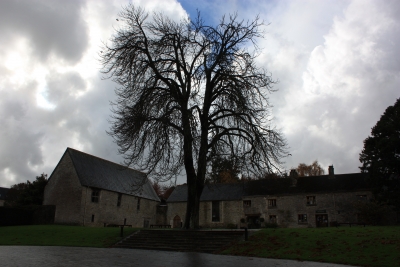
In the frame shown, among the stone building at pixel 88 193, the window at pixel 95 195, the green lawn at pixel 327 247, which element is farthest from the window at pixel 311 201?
the window at pixel 95 195

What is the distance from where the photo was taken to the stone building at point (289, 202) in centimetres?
3772

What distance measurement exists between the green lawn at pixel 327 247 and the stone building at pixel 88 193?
18448 mm

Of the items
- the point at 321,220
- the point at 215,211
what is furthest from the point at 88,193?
the point at 321,220

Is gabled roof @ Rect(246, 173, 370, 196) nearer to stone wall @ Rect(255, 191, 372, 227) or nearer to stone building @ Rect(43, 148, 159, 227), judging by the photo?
stone wall @ Rect(255, 191, 372, 227)

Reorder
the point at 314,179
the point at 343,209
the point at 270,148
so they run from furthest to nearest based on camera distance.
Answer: the point at 314,179, the point at 343,209, the point at 270,148

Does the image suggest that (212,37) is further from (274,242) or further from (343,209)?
(343,209)

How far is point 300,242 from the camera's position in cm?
1616

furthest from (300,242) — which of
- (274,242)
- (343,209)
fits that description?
(343,209)

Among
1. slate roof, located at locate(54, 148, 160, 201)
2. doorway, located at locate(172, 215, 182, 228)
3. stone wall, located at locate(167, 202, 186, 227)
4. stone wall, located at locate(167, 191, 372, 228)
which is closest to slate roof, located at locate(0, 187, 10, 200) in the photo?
slate roof, located at locate(54, 148, 160, 201)

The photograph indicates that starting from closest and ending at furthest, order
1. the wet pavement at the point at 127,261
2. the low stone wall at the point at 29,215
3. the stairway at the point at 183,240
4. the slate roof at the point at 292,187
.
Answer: the wet pavement at the point at 127,261
the stairway at the point at 183,240
the low stone wall at the point at 29,215
the slate roof at the point at 292,187

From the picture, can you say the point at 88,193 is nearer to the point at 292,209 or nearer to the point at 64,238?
the point at 64,238

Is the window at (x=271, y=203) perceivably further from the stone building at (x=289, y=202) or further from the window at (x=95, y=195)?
the window at (x=95, y=195)

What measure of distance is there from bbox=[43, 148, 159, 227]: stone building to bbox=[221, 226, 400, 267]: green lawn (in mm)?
18448

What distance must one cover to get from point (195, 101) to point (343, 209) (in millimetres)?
25659
